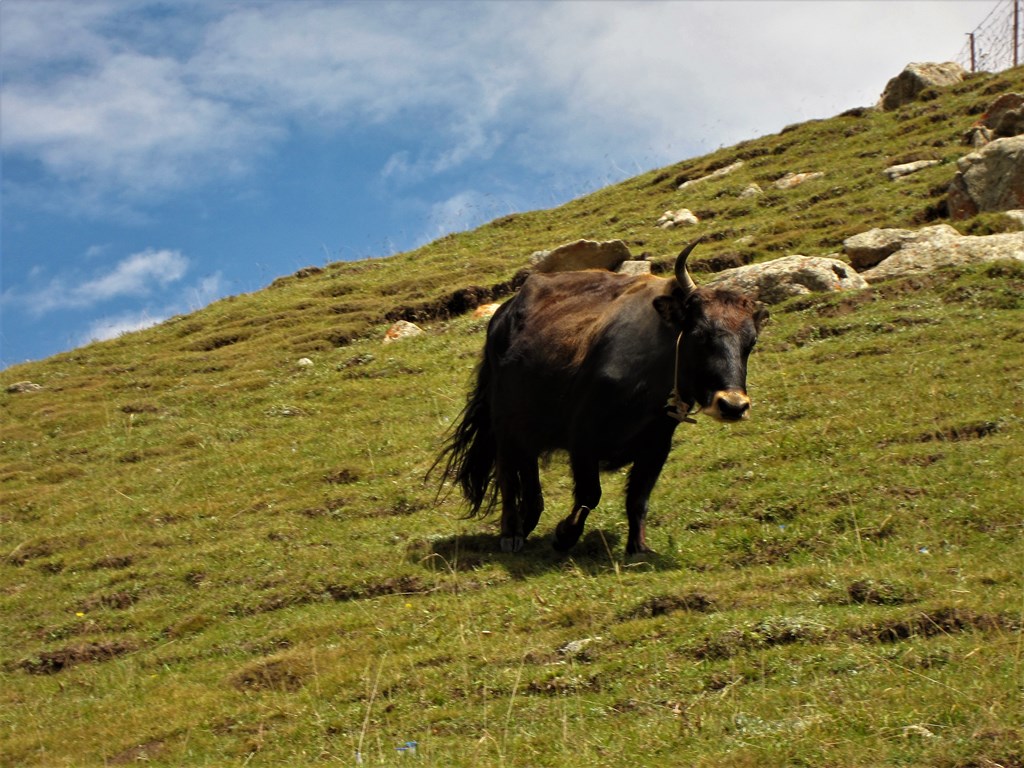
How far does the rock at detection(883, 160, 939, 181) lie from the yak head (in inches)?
866

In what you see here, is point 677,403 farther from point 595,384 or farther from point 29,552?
point 29,552

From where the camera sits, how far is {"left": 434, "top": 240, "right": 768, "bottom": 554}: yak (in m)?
10.9

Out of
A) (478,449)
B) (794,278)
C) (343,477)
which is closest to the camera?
(478,449)

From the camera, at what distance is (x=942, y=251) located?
2172cm

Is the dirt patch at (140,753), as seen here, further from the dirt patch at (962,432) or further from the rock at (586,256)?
the rock at (586,256)

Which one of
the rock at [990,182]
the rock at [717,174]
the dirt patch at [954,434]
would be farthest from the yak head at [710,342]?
the rock at [717,174]

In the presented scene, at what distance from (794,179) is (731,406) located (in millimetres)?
26162

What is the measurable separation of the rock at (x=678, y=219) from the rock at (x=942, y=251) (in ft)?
33.7

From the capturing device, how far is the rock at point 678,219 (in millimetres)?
32750

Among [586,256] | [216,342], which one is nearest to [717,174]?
[586,256]

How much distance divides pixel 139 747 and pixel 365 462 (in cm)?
888

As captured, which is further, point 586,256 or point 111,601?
point 586,256

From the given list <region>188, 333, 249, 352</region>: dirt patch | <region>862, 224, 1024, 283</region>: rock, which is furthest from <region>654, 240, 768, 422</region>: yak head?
<region>188, 333, 249, 352</region>: dirt patch

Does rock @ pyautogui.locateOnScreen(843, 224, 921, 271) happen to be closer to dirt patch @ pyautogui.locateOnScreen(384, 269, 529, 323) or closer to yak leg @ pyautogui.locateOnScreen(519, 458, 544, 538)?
dirt patch @ pyautogui.locateOnScreen(384, 269, 529, 323)
